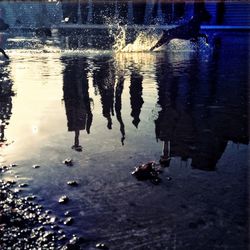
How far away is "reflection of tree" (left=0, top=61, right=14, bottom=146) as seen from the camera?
23.3 ft

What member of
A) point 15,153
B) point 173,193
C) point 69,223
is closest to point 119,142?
point 15,153

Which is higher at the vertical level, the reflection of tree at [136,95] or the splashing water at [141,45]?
the splashing water at [141,45]

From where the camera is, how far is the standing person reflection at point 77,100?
7094 millimetres

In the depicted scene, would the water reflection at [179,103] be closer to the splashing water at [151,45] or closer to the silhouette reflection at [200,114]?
the silhouette reflection at [200,114]

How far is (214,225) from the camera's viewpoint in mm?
3850

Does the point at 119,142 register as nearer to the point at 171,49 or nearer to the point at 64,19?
the point at 171,49

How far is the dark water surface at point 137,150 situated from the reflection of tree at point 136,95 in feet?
0.08

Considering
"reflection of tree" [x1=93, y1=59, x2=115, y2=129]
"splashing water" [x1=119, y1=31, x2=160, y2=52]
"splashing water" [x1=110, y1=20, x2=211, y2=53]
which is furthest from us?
"splashing water" [x1=119, y1=31, x2=160, y2=52]

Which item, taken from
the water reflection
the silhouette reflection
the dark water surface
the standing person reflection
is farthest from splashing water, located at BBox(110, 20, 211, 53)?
the dark water surface

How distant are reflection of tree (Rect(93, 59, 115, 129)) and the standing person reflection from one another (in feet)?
0.98

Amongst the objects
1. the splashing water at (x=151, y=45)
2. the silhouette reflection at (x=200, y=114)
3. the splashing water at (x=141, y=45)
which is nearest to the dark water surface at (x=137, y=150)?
the silhouette reflection at (x=200, y=114)

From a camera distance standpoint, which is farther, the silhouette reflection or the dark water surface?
the silhouette reflection

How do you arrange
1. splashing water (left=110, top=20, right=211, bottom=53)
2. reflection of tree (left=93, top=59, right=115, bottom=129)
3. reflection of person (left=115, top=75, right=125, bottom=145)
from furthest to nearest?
1. splashing water (left=110, top=20, right=211, bottom=53)
2. reflection of tree (left=93, top=59, right=115, bottom=129)
3. reflection of person (left=115, top=75, right=125, bottom=145)

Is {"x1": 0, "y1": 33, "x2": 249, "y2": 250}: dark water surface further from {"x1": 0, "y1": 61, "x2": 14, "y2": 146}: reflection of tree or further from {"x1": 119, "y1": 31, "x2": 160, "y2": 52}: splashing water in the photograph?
{"x1": 119, "y1": 31, "x2": 160, "y2": 52}: splashing water
